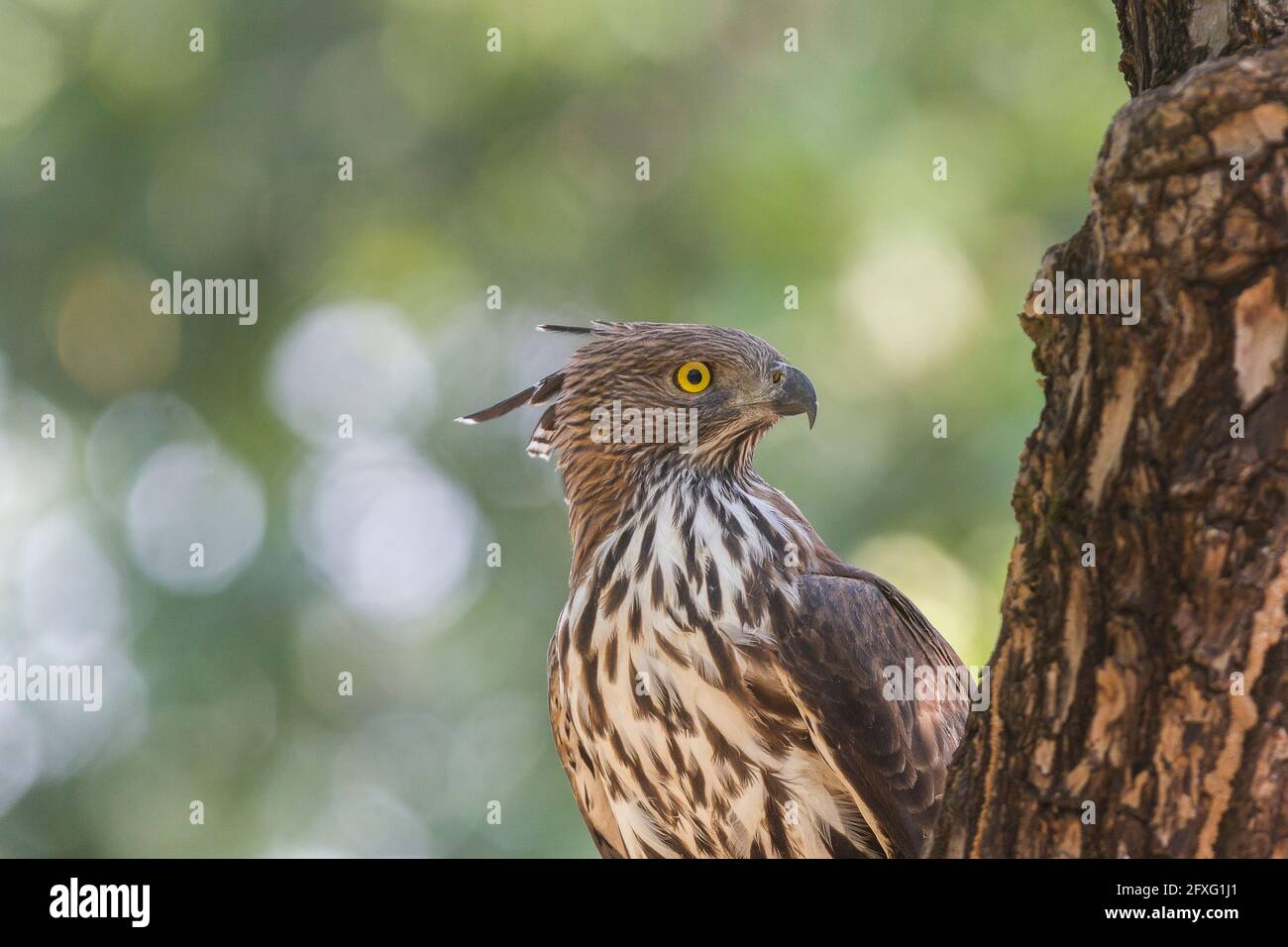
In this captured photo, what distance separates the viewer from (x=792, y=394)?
15.3ft

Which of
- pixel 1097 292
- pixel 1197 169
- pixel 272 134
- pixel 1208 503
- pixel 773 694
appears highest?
pixel 272 134

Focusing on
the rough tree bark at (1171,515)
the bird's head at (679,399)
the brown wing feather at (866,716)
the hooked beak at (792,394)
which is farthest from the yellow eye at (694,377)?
the rough tree bark at (1171,515)

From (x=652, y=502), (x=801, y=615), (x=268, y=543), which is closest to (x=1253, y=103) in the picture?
(x=801, y=615)

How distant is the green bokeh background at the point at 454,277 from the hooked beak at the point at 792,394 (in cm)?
407

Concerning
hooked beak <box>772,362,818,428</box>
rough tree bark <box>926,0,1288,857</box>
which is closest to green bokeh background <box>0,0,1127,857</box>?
hooked beak <box>772,362,818,428</box>

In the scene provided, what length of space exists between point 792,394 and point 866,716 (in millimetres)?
1177

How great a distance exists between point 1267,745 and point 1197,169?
955 mm

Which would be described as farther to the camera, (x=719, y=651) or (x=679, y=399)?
(x=679, y=399)

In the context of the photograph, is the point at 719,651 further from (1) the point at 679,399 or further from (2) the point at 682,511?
(1) the point at 679,399

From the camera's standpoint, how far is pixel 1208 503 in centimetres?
233

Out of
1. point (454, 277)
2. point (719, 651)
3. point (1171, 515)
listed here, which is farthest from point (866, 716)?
point (454, 277)

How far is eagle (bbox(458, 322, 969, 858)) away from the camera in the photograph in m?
3.98

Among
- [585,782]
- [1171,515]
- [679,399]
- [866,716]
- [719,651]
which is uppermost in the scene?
[679,399]

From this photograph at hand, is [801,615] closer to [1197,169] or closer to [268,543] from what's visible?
[1197,169]
